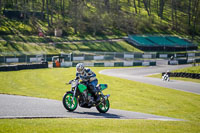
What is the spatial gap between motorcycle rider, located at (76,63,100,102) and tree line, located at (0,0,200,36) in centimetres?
5745

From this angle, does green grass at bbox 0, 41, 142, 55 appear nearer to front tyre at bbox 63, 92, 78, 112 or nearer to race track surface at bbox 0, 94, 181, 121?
race track surface at bbox 0, 94, 181, 121

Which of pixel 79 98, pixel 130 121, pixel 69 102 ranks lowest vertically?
pixel 130 121

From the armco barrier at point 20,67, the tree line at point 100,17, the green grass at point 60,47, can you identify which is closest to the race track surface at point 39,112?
the armco barrier at point 20,67

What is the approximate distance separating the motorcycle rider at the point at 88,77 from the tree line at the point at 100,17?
188ft

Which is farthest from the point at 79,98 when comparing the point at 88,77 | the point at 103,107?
the point at 103,107

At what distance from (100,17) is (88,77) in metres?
66.6

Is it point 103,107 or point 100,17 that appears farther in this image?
point 100,17

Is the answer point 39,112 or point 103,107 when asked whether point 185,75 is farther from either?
point 39,112

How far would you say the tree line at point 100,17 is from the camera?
7269 cm

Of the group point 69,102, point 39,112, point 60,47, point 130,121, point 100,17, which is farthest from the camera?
point 100,17

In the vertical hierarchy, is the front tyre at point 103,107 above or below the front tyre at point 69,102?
below

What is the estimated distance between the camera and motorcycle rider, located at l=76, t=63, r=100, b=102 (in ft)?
39.1

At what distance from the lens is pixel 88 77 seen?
12016mm

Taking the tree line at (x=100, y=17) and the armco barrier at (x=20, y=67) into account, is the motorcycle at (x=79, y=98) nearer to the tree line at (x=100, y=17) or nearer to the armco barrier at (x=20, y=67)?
the armco barrier at (x=20, y=67)
